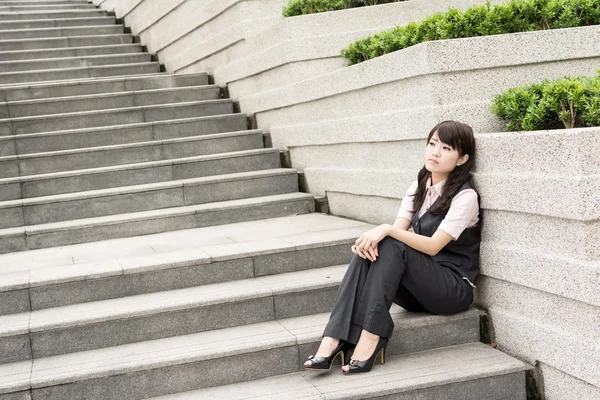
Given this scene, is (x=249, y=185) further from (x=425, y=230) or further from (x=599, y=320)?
(x=599, y=320)

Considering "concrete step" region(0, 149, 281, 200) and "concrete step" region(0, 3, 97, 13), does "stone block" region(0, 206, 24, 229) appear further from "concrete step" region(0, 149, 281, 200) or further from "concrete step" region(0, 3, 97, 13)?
"concrete step" region(0, 3, 97, 13)

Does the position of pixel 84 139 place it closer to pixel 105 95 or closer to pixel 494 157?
pixel 105 95

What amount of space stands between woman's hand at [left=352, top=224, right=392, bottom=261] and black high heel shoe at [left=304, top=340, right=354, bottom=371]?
20.1 inches

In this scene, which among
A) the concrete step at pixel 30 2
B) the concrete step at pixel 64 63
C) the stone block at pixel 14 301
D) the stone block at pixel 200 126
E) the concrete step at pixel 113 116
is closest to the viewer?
the stone block at pixel 14 301

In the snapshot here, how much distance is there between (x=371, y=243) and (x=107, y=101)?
5643 mm

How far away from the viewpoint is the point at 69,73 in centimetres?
1026

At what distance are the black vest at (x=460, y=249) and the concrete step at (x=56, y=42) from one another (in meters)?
8.37

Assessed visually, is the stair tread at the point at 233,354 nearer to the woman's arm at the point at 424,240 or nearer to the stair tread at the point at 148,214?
the woman's arm at the point at 424,240

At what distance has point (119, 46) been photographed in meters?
11.6

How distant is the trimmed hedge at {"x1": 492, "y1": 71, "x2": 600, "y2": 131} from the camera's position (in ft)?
13.7

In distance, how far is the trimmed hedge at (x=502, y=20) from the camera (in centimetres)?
532

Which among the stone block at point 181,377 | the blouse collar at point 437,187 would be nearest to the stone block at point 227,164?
the blouse collar at point 437,187

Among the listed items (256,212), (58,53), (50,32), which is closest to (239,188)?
(256,212)

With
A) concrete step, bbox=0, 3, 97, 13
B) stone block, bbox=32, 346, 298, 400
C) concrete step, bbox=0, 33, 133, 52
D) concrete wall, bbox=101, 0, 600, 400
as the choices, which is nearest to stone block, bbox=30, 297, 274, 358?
stone block, bbox=32, 346, 298, 400
